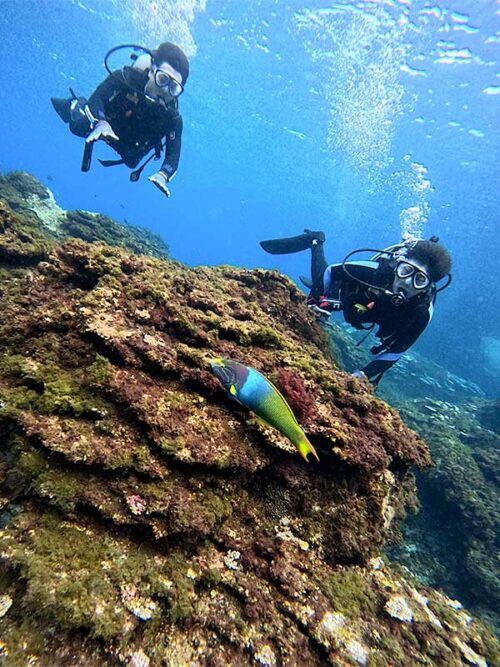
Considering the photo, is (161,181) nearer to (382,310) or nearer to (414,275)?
(382,310)

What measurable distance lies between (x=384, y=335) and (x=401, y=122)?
3342cm

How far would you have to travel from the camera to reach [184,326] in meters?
3.00

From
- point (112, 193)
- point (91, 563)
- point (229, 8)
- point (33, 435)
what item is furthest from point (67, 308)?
point (112, 193)

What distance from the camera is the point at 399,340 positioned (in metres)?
5.92

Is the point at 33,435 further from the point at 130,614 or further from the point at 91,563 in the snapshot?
the point at 130,614

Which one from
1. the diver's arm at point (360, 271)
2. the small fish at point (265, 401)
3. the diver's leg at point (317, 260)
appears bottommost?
the small fish at point (265, 401)

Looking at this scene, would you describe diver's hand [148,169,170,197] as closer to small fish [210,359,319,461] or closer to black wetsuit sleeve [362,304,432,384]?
black wetsuit sleeve [362,304,432,384]

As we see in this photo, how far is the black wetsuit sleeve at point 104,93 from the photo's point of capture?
6.70m

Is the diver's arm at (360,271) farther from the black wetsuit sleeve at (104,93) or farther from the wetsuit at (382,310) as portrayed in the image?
the black wetsuit sleeve at (104,93)

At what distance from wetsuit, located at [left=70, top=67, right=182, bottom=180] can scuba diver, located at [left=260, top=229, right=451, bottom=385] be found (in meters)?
4.54

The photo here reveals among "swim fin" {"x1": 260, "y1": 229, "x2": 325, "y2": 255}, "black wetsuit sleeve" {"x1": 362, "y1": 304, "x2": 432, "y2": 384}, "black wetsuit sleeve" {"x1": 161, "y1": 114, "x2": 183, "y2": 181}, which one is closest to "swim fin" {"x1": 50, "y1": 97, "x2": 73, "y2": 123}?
"black wetsuit sleeve" {"x1": 161, "y1": 114, "x2": 183, "y2": 181}

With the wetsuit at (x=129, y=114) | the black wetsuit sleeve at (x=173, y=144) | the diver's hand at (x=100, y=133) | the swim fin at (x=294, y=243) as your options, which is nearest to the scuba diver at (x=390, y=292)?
the swim fin at (x=294, y=243)

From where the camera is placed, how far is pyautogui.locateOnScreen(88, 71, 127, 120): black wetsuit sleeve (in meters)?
6.70

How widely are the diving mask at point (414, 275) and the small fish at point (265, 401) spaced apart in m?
4.49
